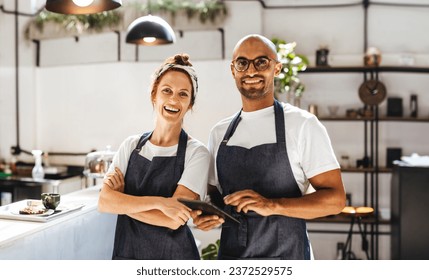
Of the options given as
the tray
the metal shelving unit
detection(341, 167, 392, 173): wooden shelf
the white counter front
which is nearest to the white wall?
the metal shelving unit

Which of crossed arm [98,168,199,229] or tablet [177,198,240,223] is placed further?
crossed arm [98,168,199,229]

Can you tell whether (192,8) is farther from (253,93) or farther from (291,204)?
(291,204)

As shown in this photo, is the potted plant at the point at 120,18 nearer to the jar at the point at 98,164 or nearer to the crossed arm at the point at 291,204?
the jar at the point at 98,164

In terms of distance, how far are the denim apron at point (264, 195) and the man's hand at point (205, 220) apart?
11 cm

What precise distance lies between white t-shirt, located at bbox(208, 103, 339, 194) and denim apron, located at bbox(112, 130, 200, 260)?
6.7 inches

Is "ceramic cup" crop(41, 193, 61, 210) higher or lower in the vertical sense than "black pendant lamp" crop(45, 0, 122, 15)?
lower

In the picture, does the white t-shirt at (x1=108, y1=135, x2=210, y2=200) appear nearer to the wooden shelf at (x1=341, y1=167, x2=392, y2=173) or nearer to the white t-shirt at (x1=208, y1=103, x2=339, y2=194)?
the white t-shirt at (x1=208, y1=103, x2=339, y2=194)

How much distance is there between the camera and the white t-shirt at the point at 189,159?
159 cm

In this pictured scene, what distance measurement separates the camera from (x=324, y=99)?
15.1 feet

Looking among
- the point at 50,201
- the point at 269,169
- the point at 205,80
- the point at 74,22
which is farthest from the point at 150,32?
the point at 74,22

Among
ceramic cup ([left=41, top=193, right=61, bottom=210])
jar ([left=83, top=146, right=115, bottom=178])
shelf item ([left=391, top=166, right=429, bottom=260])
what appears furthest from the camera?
shelf item ([left=391, top=166, right=429, bottom=260])

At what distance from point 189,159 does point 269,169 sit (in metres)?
0.28

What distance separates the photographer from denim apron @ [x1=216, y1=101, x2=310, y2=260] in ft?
5.25
